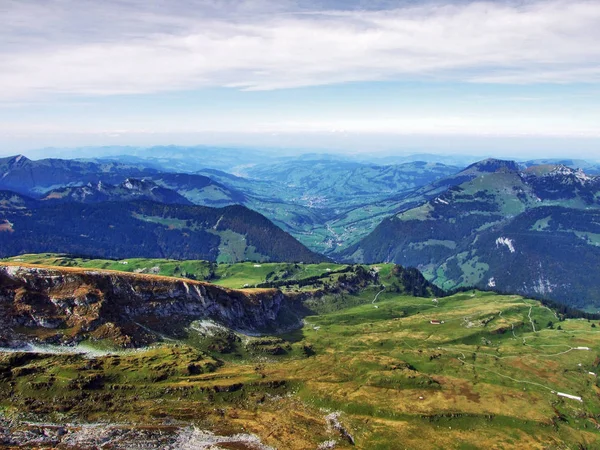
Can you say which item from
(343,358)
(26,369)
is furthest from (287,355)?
(26,369)

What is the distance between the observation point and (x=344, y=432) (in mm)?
131750

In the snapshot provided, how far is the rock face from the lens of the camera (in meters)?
143

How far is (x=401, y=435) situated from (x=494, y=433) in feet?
113

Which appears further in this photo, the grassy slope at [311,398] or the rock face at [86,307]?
the rock face at [86,307]

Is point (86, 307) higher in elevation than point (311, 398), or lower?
higher

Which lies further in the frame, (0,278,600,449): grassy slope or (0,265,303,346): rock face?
(0,265,303,346): rock face

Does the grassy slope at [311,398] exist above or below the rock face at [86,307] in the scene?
below

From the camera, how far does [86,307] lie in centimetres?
15500

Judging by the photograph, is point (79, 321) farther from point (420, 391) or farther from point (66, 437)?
point (420, 391)

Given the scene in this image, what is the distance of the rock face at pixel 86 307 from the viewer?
143m

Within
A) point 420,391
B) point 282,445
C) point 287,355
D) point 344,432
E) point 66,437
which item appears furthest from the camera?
point 287,355

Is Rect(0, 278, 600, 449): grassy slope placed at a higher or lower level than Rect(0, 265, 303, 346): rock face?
lower

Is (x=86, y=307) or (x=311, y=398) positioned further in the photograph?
(x=86, y=307)

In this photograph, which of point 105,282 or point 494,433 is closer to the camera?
point 494,433
